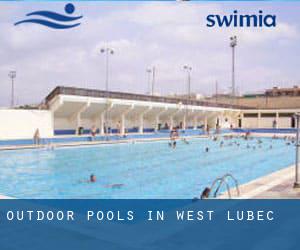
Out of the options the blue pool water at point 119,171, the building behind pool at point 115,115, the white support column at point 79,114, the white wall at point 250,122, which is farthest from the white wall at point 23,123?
the white wall at point 250,122

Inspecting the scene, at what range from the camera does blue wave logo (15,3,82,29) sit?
63.1ft

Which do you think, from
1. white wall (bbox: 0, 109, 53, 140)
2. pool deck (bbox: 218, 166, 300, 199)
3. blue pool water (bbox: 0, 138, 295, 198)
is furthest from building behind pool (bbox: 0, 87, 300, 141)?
pool deck (bbox: 218, 166, 300, 199)

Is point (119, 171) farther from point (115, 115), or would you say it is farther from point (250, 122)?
point (250, 122)

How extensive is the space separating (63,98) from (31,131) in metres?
3.04

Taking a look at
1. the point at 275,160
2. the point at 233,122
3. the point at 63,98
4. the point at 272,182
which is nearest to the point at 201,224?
the point at 272,182

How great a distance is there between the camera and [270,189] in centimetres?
759

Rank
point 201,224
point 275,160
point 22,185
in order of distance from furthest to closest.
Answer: point 275,160 < point 22,185 < point 201,224

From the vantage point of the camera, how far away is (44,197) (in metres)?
9.46

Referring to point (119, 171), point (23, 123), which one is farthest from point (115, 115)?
point (119, 171)

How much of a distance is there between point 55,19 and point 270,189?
52.6 ft

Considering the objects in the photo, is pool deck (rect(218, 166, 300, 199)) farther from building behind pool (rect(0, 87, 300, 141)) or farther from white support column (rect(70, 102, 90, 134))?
white support column (rect(70, 102, 90, 134))

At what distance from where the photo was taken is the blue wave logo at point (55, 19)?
1923 cm

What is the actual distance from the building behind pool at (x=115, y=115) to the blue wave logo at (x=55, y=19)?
18.2 ft

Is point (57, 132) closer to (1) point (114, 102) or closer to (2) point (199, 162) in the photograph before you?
(1) point (114, 102)
